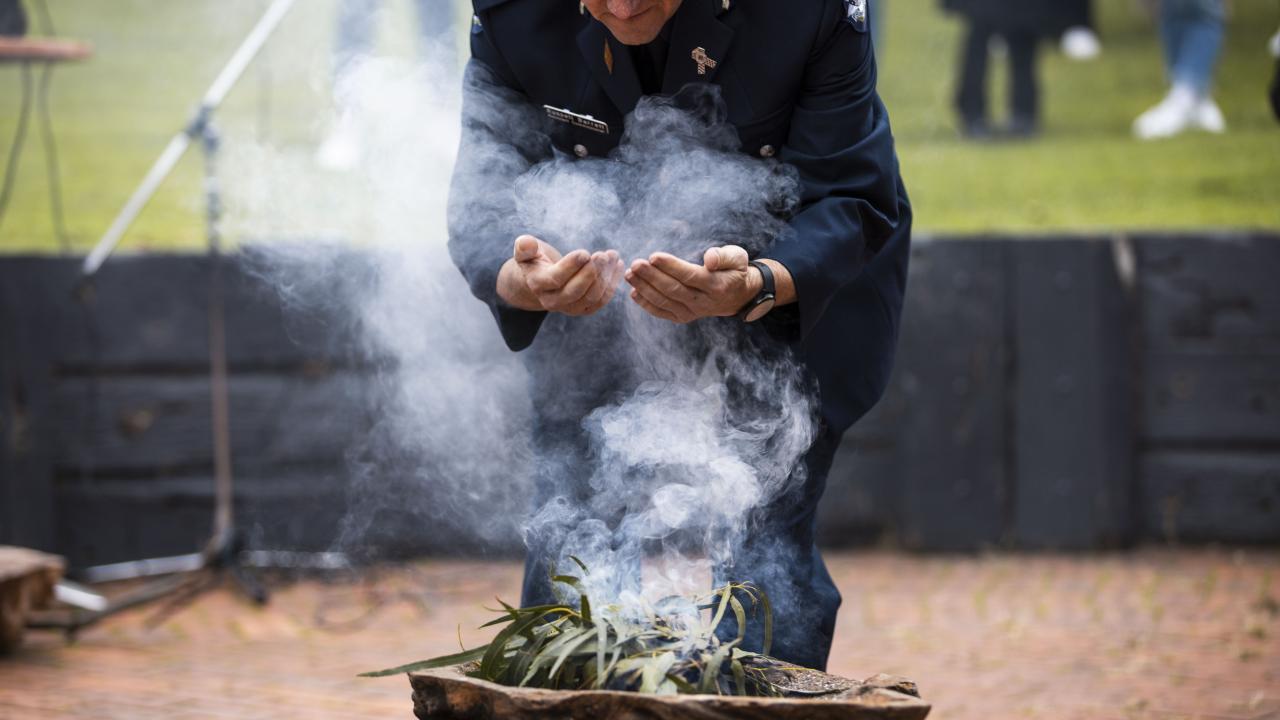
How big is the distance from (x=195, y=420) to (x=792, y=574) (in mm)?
3507

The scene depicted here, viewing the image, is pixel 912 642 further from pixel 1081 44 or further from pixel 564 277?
pixel 1081 44

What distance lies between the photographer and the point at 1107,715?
336cm

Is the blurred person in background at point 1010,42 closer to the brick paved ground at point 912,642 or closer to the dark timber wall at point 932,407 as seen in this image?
the dark timber wall at point 932,407

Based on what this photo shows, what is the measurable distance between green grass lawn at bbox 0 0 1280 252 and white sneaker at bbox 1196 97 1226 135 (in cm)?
5

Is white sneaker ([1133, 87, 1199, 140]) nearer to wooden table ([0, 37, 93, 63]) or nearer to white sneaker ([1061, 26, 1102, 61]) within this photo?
white sneaker ([1061, 26, 1102, 61])

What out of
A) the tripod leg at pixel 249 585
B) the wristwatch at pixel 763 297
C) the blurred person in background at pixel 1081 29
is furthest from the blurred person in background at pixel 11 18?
the blurred person in background at pixel 1081 29

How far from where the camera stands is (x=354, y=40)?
541cm

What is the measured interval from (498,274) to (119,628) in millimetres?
2954

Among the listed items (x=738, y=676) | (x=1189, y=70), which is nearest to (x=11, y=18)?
(x=738, y=676)

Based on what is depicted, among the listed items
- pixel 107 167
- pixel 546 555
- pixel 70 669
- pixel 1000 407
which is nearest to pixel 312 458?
pixel 70 669

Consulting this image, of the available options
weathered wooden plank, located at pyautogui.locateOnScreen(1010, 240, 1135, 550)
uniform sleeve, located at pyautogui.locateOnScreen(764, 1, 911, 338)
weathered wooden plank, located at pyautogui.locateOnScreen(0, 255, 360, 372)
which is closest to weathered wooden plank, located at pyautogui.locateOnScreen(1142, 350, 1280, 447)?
weathered wooden plank, located at pyautogui.locateOnScreen(1010, 240, 1135, 550)

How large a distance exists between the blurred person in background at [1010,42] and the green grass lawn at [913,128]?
0.11 metres

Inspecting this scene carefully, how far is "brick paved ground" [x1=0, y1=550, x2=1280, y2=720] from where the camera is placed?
3521 millimetres

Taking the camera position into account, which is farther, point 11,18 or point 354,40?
point 354,40
